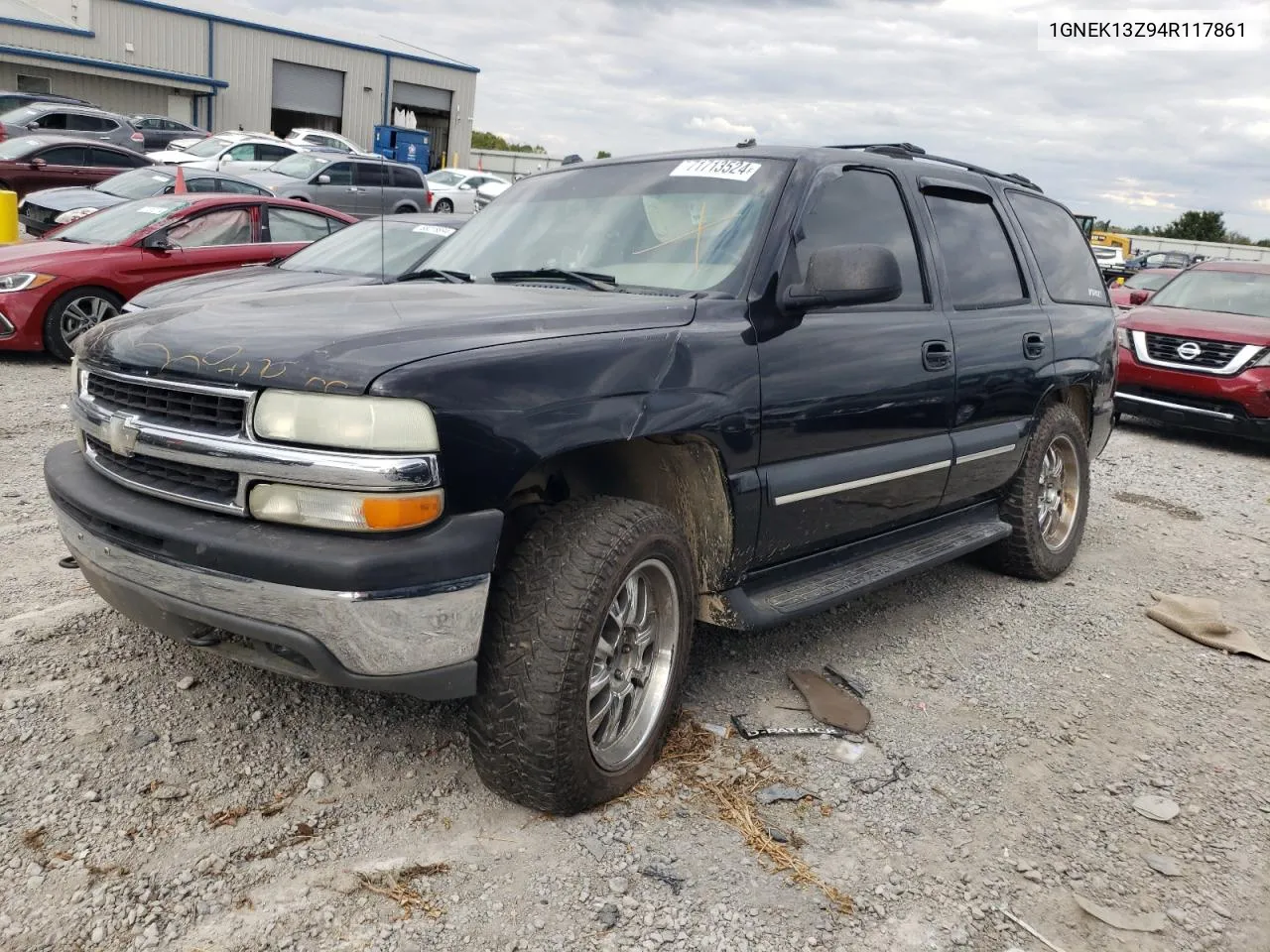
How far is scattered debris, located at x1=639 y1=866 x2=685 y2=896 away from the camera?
256 centimetres

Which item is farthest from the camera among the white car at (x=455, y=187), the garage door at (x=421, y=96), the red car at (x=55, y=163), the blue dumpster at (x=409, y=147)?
the garage door at (x=421, y=96)

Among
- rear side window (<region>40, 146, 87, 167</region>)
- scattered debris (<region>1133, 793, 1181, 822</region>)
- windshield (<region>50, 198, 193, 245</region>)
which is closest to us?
scattered debris (<region>1133, 793, 1181, 822</region>)

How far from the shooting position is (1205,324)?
960 centimetres

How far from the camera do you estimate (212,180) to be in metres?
12.1

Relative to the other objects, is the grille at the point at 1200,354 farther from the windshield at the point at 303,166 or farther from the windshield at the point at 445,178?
the windshield at the point at 445,178

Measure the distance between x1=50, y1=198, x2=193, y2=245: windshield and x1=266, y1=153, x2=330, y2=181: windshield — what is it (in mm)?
9512

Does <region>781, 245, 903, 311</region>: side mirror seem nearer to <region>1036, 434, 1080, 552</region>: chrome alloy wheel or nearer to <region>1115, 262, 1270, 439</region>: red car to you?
<region>1036, 434, 1080, 552</region>: chrome alloy wheel

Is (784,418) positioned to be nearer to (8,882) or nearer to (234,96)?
(8,882)

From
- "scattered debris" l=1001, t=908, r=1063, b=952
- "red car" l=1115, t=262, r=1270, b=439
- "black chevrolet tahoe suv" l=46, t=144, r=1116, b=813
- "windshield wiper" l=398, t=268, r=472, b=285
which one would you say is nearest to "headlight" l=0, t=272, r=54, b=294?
"black chevrolet tahoe suv" l=46, t=144, r=1116, b=813

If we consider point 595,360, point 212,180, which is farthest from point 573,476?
point 212,180

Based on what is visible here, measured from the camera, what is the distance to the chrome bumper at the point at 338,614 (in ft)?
7.68

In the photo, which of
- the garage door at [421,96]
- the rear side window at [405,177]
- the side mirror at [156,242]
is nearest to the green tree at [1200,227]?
the garage door at [421,96]

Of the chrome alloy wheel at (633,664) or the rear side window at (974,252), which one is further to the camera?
the rear side window at (974,252)

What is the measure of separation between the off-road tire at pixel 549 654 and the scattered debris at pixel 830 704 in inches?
41.3
